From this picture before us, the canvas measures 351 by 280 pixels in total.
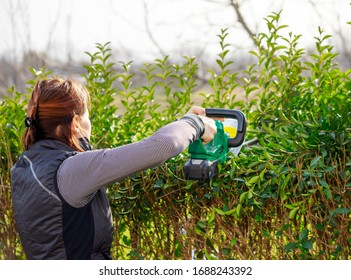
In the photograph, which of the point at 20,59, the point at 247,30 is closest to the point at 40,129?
the point at 247,30

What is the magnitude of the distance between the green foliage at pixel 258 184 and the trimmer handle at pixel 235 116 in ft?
0.75

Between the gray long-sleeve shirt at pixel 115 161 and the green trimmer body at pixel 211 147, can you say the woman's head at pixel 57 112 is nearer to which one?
the gray long-sleeve shirt at pixel 115 161

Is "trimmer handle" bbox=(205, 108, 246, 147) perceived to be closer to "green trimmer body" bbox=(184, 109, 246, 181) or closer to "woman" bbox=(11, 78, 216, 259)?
"green trimmer body" bbox=(184, 109, 246, 181)

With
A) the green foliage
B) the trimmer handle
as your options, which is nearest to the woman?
the trimmer handle

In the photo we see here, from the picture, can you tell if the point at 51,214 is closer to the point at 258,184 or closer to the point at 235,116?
the point at 235,116

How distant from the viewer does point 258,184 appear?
2.68m

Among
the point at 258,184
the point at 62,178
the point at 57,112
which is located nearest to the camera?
the point at 62,178

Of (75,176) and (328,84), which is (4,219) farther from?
(328,84)

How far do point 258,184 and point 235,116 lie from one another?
369 millimetres

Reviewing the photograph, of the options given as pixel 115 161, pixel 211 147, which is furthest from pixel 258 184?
pixel 115 161

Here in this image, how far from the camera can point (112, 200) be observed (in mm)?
3111

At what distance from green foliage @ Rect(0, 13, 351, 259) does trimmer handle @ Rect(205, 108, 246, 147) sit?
230 millimetres

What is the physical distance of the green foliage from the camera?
2.67m

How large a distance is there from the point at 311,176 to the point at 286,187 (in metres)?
0.13
